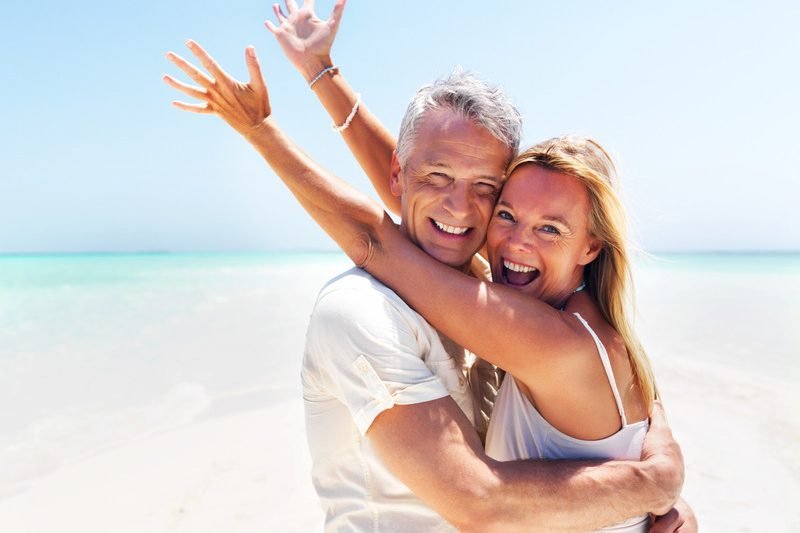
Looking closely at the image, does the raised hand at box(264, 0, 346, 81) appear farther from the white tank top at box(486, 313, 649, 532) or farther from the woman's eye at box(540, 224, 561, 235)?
the white tank top at box(486, 313, 649, 532)

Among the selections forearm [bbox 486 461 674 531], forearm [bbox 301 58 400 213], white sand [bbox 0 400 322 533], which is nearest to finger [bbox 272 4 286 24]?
forearm [bbox 301 58 400 213]

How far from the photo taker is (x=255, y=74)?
8.54 ft

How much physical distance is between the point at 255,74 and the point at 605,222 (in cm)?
163

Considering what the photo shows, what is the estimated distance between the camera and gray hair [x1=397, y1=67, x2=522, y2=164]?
2.61 metres

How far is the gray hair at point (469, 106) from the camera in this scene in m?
2.61

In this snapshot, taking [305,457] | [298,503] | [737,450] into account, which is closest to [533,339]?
[298,503]

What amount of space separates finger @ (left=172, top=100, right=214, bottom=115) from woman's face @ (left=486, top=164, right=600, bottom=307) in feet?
4.46

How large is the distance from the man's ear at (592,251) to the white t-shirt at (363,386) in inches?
35.0

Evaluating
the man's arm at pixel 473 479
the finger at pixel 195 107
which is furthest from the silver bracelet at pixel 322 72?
the man's arm at pixel 473 479

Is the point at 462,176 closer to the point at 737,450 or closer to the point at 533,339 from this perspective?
the point at 533,339

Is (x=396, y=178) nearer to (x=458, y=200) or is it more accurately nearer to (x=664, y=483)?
(x=458, y=200)

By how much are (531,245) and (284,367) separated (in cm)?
797

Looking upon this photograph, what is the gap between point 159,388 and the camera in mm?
8891

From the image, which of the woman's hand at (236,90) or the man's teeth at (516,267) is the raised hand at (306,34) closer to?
the woman's hand at (236,90)
